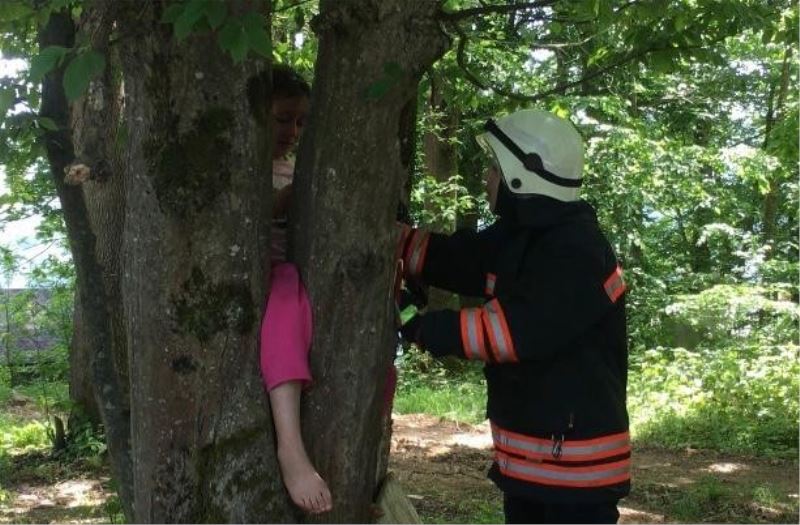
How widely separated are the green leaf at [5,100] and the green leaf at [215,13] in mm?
736

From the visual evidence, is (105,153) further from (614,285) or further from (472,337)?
(614,285)

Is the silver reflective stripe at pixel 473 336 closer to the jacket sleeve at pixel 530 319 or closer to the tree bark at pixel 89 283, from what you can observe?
the jacket sleeve at pixel 530 319

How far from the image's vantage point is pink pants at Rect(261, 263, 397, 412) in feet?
6.58

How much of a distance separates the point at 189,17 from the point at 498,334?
3.79ft

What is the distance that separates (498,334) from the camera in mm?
2322

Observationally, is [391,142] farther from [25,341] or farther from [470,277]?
[25,341]

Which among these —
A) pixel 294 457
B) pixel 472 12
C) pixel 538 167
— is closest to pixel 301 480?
pixel 294 457

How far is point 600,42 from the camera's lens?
5.38m

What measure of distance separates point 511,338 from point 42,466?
21.4 ft

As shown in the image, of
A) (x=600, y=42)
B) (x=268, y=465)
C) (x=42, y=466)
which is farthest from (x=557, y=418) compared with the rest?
(x=42, y=466)

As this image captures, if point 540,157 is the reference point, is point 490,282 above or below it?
below

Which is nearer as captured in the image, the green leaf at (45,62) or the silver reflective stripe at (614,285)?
the green leaf at (45,62)

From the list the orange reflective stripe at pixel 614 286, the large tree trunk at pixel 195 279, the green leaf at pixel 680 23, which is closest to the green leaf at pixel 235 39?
the large tree trunk at pixel 195 279

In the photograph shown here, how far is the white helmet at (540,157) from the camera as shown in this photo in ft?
8.24
